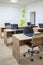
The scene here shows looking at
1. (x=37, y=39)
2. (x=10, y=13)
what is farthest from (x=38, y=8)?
(x=37, y=39)

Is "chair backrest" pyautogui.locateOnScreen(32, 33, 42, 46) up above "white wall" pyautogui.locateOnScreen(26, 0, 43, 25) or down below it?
below

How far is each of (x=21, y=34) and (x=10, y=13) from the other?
627 cm

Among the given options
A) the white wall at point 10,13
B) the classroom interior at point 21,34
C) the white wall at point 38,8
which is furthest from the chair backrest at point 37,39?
the white wall at point 10,13

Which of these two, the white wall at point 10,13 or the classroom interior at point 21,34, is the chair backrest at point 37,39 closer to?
the classroom interior at point 21,34

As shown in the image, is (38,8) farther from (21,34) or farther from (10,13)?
(21,34)

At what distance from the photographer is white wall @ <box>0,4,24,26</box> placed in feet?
30.5

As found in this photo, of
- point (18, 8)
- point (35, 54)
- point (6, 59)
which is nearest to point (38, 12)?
point (18, 8)

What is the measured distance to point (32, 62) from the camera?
3.14 metres

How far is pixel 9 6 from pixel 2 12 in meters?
0.88

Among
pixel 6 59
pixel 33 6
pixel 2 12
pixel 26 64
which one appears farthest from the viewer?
pixel 2 12

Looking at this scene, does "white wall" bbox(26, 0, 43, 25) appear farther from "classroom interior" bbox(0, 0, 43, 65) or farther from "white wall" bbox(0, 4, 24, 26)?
"white wall" bbox(0, 4, 24, 26)

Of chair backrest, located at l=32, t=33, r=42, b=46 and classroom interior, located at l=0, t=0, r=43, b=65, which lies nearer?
chair backrest, located at l=32, t=33, r=42, b=46

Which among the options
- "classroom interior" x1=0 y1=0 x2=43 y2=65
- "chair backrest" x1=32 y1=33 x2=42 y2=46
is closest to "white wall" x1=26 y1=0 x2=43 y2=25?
"classroom interior" x1=0 y1=0 x2=43 y2=65

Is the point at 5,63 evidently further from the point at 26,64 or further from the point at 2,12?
the point at 2,12
